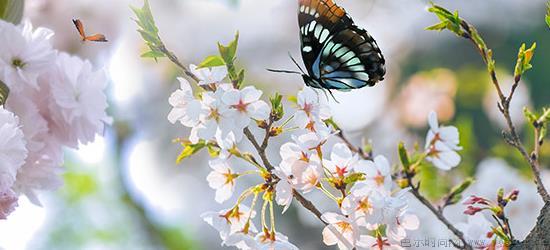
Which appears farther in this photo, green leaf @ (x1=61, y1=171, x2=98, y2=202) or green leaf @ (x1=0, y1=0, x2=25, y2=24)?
green leaf @ (x1=61, y1=171, x2=98, y2=202)

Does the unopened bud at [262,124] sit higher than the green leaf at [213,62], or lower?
lower

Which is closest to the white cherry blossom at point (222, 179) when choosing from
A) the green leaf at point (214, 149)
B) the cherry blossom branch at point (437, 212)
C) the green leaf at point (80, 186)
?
the green leaf at point (214, 149)

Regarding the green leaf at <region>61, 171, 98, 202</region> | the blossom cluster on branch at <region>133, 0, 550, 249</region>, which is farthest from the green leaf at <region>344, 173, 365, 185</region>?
the green leaf at <region>61, 171, 98, 202</region>

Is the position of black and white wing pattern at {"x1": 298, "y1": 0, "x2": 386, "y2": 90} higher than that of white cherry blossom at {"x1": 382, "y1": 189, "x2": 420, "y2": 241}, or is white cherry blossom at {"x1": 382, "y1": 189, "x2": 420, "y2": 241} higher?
black and white wing pattern at {"x1": 298, "y1": 0, "x2": 386, "y2": 90}

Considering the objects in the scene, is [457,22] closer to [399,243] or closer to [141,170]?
[399,243]

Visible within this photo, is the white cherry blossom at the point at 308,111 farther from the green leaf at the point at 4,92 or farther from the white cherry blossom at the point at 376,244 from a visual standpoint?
the green leaf at the point at 4,92

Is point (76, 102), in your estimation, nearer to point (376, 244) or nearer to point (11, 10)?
point (11, 10)

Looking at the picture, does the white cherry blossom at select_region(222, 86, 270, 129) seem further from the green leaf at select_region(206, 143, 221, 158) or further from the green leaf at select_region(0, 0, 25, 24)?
the green leaf at select_region(0, 0, 25, 24)

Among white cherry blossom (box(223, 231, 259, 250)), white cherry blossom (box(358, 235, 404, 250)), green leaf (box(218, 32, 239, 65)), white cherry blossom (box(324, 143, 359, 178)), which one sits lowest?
white cherry blossom (box(358, 235, 404, 250))
